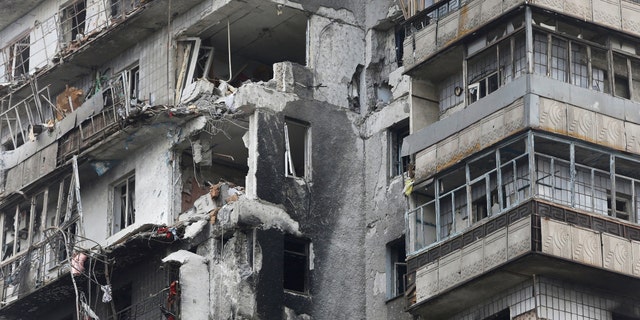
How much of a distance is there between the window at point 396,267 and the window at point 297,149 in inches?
102

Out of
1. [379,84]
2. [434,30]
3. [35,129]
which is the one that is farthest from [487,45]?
[35,129]

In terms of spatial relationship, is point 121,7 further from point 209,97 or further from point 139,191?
point 139,191

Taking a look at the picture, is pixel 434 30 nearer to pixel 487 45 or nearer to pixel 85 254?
pixel 487 45

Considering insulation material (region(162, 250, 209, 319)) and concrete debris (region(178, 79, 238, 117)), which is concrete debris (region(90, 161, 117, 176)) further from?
insulation material (region(162, 250, 209, 319))

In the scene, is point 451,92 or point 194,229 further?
point 194,229

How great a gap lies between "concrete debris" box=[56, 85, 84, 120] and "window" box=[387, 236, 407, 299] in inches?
406

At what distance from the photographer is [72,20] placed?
52156mm

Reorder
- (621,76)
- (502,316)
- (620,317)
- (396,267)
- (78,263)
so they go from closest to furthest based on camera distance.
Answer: (620,317)
(502,316)
(621,76)
(396,267)
(78,263)

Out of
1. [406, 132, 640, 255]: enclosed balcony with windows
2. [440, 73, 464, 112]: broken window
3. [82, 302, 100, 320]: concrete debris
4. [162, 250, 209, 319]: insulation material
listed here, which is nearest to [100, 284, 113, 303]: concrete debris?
[82, 302, 100, 320]: concrete debris

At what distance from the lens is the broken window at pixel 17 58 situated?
5369 cm

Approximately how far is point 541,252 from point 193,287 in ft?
28.5

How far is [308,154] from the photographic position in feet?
148

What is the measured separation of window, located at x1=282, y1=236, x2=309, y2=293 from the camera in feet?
144

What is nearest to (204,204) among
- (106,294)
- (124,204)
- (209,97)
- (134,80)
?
(209,97)
